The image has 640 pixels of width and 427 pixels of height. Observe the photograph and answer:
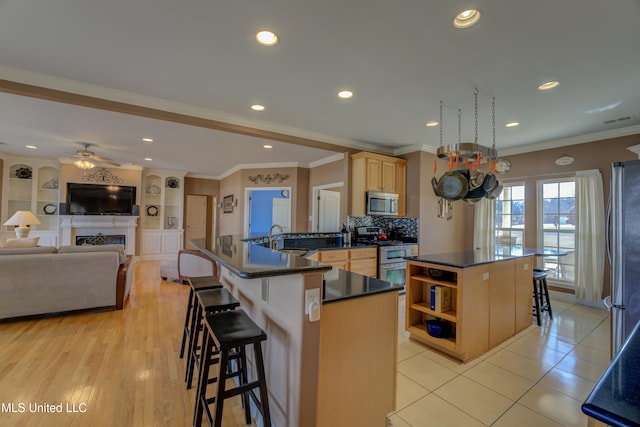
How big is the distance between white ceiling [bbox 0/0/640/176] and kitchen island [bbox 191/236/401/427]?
1.57 meters

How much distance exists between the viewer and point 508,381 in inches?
87.7

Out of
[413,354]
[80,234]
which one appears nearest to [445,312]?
[413,354]

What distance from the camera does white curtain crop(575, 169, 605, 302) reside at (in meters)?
3.92

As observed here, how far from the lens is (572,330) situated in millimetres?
3240

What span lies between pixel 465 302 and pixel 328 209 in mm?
4041

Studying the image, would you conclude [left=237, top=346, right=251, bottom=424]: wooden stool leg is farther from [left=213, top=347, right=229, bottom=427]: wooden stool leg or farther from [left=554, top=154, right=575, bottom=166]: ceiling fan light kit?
[left=554, top=154, right=575, bottom=166]: ceiling fan light kit

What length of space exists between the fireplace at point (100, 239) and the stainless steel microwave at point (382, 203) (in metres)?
6.61

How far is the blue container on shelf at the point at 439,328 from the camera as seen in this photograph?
105 inches

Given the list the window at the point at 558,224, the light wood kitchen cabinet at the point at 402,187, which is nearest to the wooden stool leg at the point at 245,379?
the light wood kitchen cabinet at the point at 402,187

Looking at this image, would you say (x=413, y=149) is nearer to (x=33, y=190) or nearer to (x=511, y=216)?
(x=511, y=216)

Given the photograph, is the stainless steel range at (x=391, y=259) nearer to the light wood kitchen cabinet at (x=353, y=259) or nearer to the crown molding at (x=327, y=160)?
the light wood kitchen cabinet at (x=353, y=259)

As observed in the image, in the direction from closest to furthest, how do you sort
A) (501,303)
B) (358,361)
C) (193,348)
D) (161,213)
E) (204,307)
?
(358,361) < (204,307) < (193,348) < (501,303) < (161,213)

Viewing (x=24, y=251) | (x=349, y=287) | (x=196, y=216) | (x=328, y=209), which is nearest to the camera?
(x=349, y=287)

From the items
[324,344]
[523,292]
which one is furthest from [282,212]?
[324,344]
